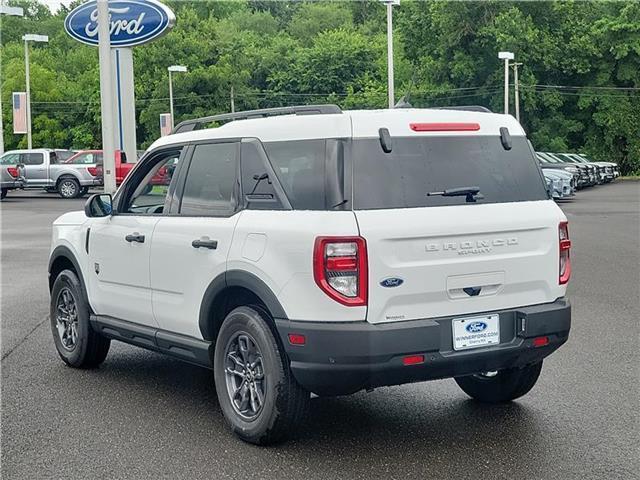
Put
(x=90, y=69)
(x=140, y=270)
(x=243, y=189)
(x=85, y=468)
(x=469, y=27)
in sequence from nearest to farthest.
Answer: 1. (x=85, y=468)
2. (x=243, y=189)
3. (x=140, y=270)
4. (x=469, y=27)
5. (x=90, y=69)

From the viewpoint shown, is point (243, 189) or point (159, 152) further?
point (159, 152)

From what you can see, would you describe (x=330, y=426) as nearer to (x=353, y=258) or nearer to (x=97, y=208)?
(x=353, y=258)

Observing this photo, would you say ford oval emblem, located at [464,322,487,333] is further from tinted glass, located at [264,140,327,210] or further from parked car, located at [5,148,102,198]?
parked car, located at [5,148,102,198]

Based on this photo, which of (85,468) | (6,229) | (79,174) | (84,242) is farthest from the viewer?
(79,174)

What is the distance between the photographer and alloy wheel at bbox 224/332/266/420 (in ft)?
17.9

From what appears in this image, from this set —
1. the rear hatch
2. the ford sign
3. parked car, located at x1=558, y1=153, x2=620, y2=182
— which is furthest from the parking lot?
parked car, located at x1=558, y1=153, x2=620, y2=182

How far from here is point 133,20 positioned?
86.2ft

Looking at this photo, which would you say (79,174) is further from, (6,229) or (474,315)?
(474,315)

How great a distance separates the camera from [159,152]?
22.2 ft

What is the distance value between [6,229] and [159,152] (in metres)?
16.8

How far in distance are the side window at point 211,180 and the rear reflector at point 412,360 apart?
1485mm

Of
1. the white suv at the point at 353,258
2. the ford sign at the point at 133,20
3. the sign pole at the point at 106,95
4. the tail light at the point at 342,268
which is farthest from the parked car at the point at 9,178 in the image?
the tail light at the point at 342,268

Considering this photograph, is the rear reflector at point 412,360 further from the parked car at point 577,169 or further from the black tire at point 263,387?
the parked car at point 577,169

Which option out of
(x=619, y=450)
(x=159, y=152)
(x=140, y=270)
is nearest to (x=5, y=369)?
(x=140, y=270)
